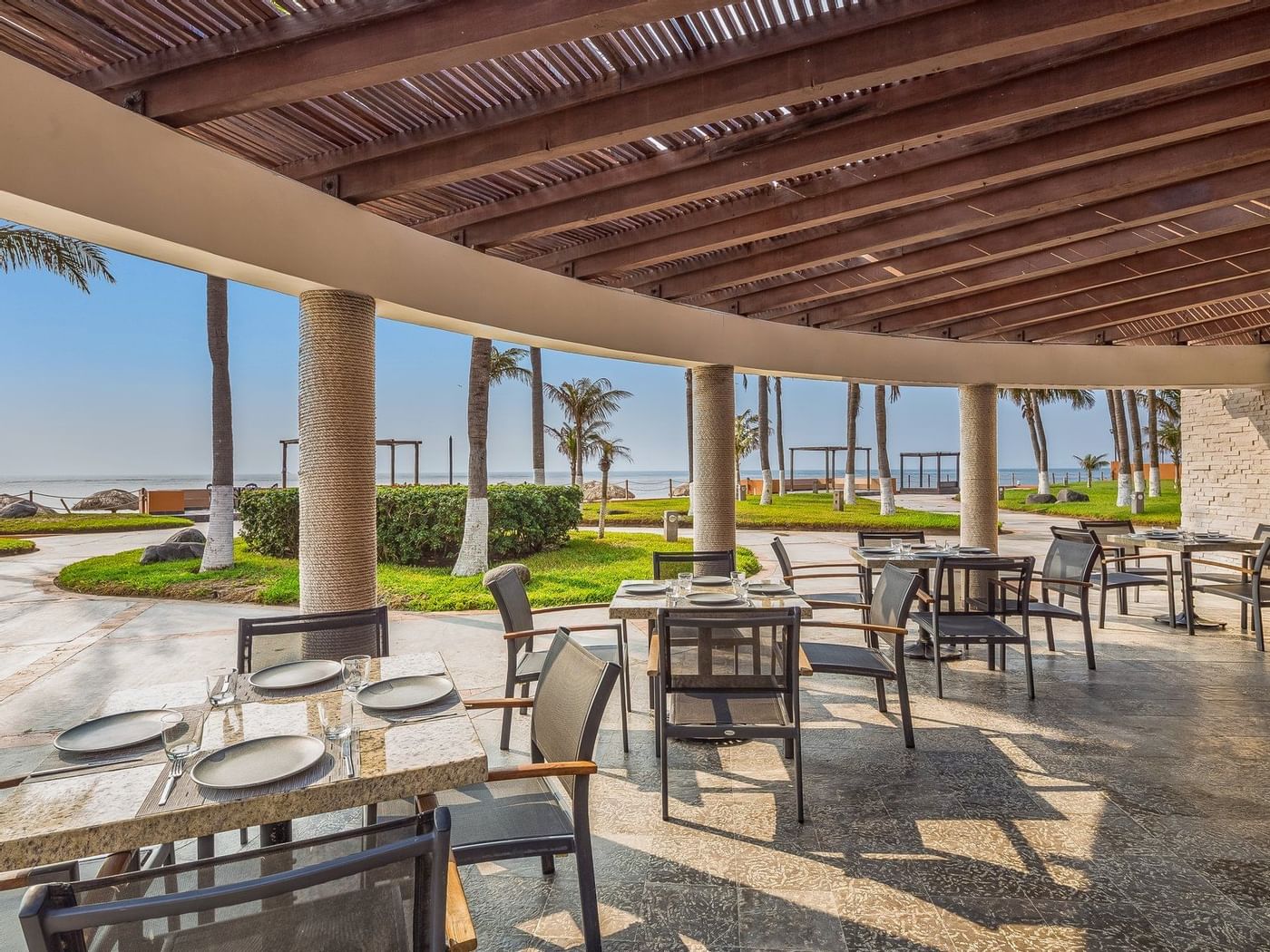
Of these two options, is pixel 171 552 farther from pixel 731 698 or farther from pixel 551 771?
pixel 551 771

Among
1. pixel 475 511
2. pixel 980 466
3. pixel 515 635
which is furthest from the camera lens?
pixel 475 511

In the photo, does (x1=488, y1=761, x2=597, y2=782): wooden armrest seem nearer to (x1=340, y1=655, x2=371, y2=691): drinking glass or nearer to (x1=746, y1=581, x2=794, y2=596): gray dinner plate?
(x1=340, y1=655, x2=371, y2=691): drinking glass

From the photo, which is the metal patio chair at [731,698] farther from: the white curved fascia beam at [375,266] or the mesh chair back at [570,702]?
the white curved fascia beam at [375,266]

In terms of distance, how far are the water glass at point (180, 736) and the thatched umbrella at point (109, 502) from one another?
85.7 feet

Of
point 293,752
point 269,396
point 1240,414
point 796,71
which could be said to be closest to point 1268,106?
point 796,71

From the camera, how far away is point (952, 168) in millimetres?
3559

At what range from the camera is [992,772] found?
317cm

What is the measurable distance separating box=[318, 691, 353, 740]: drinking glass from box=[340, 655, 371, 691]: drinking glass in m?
0.03

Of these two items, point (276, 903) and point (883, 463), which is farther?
point (883, 463)

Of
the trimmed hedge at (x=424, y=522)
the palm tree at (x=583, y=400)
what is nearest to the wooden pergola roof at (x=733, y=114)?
the trimmed hedge at (x=424, y=522)

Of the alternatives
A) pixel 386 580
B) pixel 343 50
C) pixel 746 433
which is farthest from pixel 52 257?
pixel 746 433

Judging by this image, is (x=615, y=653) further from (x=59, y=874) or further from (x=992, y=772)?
(x=59, y=874)

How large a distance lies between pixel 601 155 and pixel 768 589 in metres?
2.45

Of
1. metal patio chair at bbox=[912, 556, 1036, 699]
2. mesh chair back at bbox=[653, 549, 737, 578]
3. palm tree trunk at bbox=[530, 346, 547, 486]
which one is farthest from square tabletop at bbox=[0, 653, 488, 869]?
palm tree trunk at bbox=[530, 346, 547, 486]
